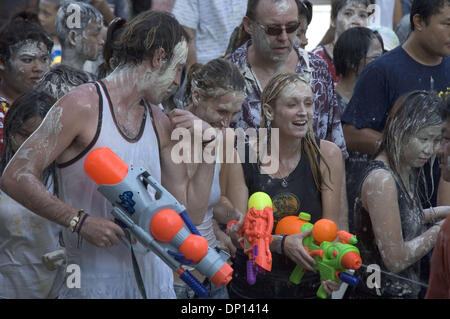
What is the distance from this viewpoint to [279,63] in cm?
459

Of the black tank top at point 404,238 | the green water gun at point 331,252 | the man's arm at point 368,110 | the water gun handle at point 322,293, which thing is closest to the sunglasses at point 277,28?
the man's arm at point 368,110

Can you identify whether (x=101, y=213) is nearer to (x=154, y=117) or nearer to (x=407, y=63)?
(x=154, y=117)

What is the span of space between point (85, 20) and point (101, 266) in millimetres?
2497

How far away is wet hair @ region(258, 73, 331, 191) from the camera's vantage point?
3.91 metres

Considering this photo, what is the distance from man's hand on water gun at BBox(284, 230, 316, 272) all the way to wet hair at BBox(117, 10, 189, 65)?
40.3 inches

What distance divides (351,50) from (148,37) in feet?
7.96

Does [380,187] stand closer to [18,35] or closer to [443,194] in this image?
[443,194]

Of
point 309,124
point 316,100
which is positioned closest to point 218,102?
point 309,124

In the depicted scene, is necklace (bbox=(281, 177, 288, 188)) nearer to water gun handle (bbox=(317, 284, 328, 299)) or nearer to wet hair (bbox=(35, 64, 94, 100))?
water gun handle (bbox=(317, 284, 328, 299))

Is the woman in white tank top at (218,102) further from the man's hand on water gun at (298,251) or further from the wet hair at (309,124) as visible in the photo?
the man's hand on water gun at (298,251)

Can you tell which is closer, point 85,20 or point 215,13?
point 85,20

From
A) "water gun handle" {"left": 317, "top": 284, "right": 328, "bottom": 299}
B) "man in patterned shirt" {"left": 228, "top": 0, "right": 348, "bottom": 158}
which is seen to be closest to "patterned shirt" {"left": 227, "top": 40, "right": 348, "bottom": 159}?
"man in patterned shirt" {"left": 228, "top": 0, "right": 348, "bottom": 158}

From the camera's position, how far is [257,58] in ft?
15.2
